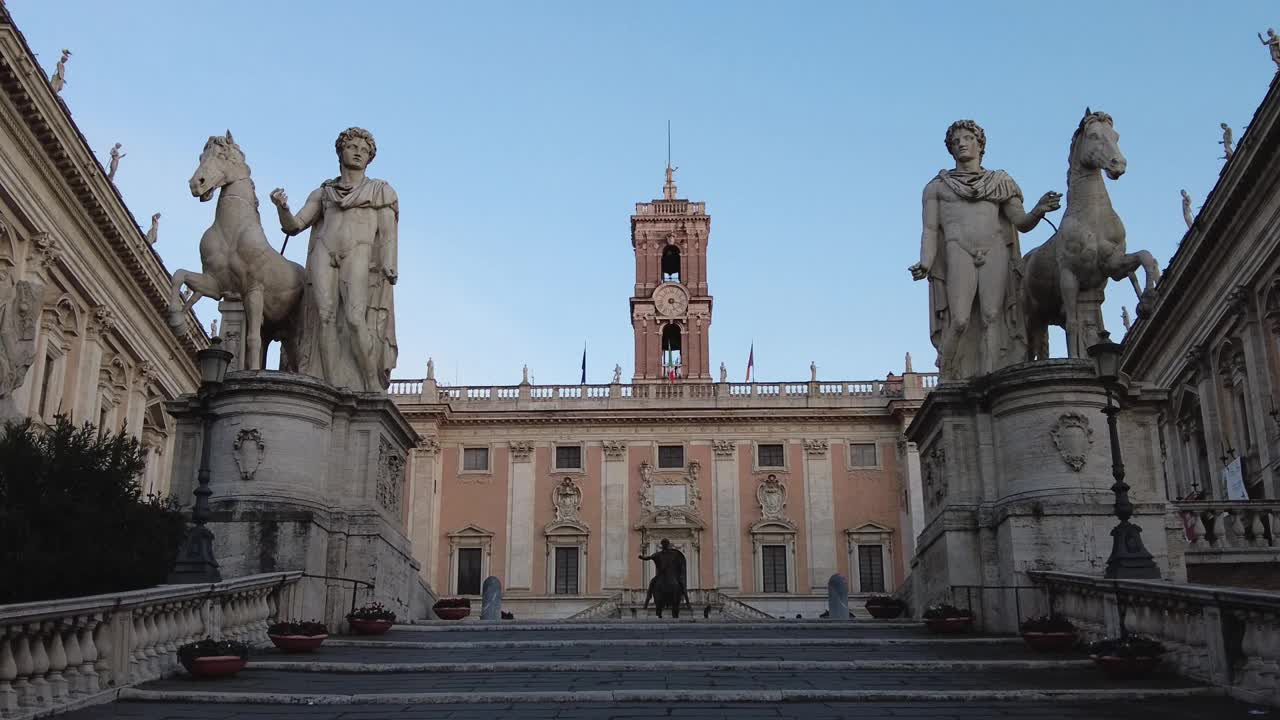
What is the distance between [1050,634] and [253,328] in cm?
1006

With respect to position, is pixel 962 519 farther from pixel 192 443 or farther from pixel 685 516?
pixel 685 516

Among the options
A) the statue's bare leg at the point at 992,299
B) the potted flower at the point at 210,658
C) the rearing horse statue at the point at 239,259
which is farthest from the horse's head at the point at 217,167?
the statue's bare leg at the point at 992,299

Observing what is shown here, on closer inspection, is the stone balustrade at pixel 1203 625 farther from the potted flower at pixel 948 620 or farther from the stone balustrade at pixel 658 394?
the stone balustrade at pixel 658 394

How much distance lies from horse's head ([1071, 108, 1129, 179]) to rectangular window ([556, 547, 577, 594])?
40275 millimetres

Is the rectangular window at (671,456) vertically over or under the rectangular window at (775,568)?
over

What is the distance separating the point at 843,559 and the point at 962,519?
3892cm

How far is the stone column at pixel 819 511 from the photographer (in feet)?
173

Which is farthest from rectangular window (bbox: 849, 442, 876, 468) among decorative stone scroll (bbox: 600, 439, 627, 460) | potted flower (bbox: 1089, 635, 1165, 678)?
potted flower (bbox: 1089, 635, 1165, 678)

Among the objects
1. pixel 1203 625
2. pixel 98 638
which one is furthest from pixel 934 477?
pixel 98 638

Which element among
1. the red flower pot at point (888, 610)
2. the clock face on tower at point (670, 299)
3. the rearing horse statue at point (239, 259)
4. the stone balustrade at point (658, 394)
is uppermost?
the clock face on tower at point (670, 299)

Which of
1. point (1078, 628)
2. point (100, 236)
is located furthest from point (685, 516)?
point (1078, 628)

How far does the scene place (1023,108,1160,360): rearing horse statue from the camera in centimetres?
1501

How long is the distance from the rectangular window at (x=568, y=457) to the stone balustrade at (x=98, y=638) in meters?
43.0

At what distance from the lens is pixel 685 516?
53781 millimetres
